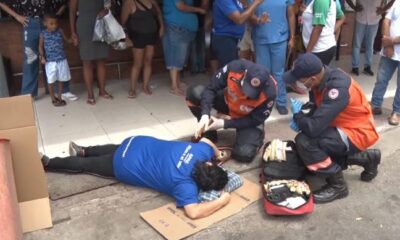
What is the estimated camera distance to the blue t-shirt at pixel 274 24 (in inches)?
170

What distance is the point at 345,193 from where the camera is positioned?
10.6 ft

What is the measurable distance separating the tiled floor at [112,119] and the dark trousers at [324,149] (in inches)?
50.2


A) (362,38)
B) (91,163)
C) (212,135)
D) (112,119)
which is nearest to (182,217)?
(91,163)

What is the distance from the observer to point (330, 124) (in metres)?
3.21

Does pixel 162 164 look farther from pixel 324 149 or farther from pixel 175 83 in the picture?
pixel 175 83

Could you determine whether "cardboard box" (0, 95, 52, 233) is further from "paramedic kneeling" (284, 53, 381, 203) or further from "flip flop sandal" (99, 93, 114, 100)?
"flip flop sandal" (99, 93, 114, 100)

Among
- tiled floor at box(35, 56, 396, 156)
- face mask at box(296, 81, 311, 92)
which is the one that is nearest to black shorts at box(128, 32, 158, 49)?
tiled floor at box(35, 56, 396, 156)

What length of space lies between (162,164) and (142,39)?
7.13ft

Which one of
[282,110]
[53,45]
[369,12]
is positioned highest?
[369,12]

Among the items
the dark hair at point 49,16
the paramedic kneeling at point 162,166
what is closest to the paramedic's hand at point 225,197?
the paramedic kneeling at point 162,166

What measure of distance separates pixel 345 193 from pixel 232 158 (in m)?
0.96

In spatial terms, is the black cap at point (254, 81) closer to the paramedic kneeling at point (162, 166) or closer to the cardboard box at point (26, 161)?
the paramedic kneeling at point (162, 166)

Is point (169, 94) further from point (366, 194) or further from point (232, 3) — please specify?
point (366, 194)

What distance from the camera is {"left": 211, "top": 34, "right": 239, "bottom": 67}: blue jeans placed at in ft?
15.0
